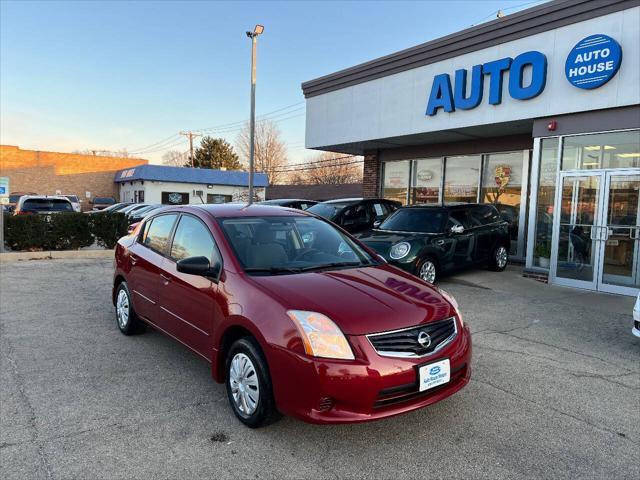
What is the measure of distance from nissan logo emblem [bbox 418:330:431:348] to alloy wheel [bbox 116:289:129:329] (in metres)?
3.68

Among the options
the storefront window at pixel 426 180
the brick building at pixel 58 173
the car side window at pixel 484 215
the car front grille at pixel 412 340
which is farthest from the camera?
the brick building at pixel 58 173

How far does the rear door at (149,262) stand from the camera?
462 centimetres

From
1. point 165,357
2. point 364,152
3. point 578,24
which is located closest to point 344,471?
point 165,357

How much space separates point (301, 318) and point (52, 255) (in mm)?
11356

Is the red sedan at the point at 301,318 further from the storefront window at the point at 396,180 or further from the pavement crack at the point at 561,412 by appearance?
the storefront window at the point at 396,180

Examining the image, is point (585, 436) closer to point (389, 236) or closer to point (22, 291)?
point (389, 236)

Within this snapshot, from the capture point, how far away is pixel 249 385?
128 inches

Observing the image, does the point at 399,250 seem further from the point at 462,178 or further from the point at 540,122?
the point at 462,178

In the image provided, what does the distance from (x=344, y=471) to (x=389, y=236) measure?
6127 millimetres

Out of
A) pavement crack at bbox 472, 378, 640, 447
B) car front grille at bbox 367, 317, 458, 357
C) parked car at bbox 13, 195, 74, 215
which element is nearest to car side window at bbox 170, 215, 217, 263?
car front grille at bbox 367, 317, 458, 357

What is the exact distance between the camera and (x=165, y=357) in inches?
186

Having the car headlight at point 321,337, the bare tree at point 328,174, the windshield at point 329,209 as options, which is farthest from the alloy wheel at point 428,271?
the bare tree at point 328,174

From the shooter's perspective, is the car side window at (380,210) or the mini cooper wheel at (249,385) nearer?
the mini cooper wheel at (249,385)

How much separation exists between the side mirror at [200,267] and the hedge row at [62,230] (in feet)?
33.8
